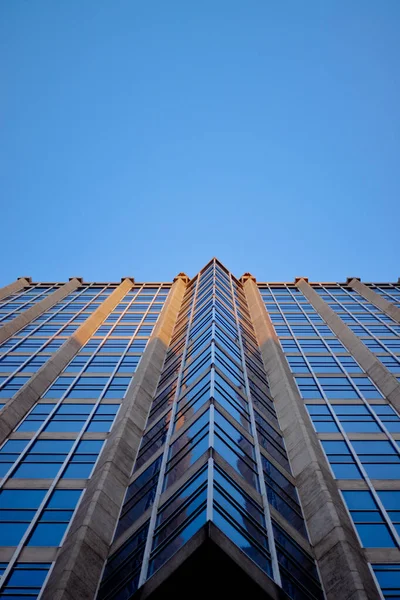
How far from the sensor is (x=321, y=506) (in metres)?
18.0

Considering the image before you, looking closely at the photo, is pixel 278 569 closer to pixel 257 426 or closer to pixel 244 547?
pixel 244 547

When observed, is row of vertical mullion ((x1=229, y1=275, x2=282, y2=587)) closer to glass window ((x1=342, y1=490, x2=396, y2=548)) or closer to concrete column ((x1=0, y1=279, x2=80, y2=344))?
glass window ((x1=342, y1=490, x2=396, y2=548))

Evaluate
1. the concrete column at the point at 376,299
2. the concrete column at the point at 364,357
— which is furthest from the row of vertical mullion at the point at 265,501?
the concrete column at the point at 376,299

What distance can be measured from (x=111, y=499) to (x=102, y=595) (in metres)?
4.26

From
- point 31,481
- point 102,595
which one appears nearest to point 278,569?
point 102,595

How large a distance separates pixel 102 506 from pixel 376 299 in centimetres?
3569

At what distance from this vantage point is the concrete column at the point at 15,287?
51156 mm

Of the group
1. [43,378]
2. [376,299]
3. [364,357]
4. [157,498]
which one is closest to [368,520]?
[157,498]

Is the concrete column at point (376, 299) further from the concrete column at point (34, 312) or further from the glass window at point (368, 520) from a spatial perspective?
the concrete column at point (34, 312)

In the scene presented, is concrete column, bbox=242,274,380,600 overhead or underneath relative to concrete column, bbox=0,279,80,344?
underneath

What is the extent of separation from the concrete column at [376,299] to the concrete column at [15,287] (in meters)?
34.8

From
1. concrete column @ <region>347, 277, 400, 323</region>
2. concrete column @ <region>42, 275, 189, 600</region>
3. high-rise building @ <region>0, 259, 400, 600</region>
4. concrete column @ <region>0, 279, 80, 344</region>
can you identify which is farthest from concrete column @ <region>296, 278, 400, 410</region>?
concrete column @ <region>0, 279, 80, 344</region>

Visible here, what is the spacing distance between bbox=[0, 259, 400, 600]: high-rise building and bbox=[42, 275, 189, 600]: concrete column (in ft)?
0.23

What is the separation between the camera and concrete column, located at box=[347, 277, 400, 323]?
4228 cm
